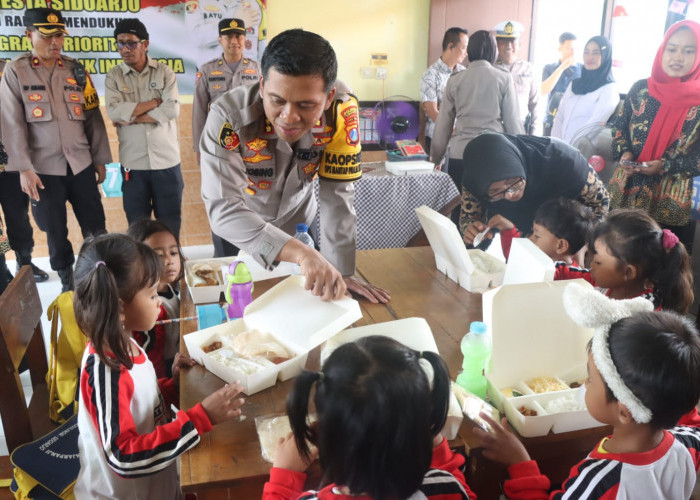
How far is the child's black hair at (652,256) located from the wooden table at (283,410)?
44cm

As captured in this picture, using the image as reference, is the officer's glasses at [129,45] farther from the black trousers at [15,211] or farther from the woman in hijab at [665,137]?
the woman in hijab at [665,137]

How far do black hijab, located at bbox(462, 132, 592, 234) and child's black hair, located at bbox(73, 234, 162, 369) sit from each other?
1.43 m

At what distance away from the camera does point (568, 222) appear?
78.9 inches

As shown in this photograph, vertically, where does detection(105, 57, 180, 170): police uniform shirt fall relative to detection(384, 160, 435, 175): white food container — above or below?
above

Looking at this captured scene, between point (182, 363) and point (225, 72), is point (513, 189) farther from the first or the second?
point (225, 72)

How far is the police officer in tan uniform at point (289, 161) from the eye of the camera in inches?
56.4

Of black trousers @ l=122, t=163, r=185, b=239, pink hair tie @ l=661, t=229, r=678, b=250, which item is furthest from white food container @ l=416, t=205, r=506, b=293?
black trousers @ l=122, t=163, r=185, b=239

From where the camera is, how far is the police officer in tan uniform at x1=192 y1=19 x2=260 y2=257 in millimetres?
3766

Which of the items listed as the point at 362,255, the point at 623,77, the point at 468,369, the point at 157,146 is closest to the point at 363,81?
the point at 157,146

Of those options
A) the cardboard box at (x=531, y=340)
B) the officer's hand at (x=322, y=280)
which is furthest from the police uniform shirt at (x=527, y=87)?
the officer's hand at (x=322, y=280)

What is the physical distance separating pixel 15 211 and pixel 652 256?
10.9 feet

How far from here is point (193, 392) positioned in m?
1.25

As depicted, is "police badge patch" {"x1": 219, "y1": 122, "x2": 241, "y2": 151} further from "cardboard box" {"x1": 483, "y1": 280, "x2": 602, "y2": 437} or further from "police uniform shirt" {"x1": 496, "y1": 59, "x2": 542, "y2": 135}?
"police uniform shirt" {"x1": 496, "y1": 59, "x2": 542, "y2": 135}

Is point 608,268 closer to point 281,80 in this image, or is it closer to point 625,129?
point 281,80
